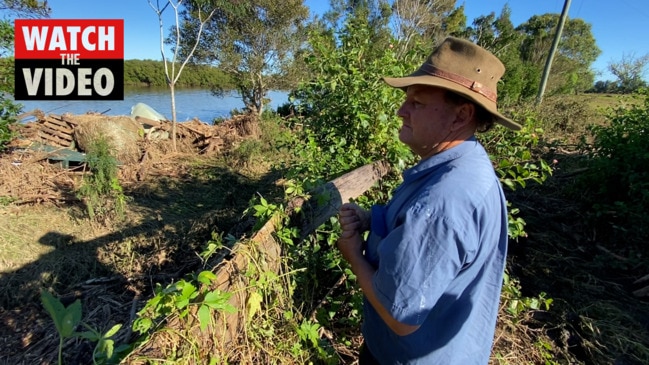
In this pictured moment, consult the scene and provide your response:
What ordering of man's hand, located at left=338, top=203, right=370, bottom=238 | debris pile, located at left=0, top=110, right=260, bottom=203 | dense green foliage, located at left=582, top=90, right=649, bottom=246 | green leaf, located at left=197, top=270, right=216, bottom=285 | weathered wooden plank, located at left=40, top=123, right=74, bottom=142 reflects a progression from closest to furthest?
green leaf, located at left=197, top=270, right=216, bottom=285 → man's hand, located at left=338, top=203, right=370, bottom=238 → dense green foliage, located at left=582, top=90, right=649, bottom=246 → debris pile, located at left=0, top=110, right=260, bottom=203 → weathered wooden plank, located at left=40, top=123, right=74, bottom=142

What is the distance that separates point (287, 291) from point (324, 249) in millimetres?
537

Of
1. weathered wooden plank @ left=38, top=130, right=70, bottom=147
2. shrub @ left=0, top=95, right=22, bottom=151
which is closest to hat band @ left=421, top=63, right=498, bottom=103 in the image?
shrub @ left=0, top=95, right=22, bottom=151

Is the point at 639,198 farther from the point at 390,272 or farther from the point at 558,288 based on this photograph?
the point at 390,272

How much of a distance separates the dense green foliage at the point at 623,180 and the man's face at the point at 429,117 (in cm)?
405

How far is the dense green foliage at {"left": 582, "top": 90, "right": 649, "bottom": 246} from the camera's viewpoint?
398 cm

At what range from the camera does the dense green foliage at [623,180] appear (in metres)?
3.98

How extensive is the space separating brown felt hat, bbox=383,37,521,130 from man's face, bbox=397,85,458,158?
49 millimetres

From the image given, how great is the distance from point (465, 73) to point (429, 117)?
0.53ft

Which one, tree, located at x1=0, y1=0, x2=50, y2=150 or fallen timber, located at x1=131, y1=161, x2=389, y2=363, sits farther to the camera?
tree, located at x1=0, y1=0, x2=50, y2=150

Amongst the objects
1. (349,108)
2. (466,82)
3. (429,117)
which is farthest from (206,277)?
(349,108)

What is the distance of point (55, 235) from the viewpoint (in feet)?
15.8

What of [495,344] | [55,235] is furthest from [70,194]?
[495,344]

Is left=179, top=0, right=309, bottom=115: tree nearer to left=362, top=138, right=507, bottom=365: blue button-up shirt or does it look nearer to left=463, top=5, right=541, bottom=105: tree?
left=463, top=5, right=541, bottom=105: tree

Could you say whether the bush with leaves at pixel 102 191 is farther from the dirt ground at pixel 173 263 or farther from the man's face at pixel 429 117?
the man's face at pixel 429 117
